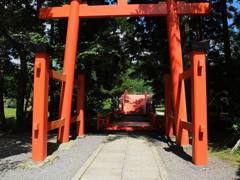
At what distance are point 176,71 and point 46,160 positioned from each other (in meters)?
5.24

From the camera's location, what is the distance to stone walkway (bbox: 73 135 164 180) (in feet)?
24.3

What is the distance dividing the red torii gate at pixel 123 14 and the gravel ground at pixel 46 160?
3.31 feet

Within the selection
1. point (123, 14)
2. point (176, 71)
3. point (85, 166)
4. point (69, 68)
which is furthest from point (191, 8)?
point (85, 166)

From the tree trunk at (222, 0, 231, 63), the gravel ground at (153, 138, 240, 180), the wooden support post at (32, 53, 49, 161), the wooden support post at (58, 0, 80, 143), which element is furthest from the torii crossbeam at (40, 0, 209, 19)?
the gravel ground at (153, 138, 240, 180)

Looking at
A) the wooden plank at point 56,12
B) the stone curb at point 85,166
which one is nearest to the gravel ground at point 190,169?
the stone curb at point 85,166

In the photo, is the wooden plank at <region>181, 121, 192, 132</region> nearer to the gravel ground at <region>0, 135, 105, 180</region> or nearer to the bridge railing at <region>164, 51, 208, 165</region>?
the bridge railing at <region>164, 51, 208, 165</region>

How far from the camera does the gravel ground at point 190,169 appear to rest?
7449 mm

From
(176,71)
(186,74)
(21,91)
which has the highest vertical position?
(176,71)

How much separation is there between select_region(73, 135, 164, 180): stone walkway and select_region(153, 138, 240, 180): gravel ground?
25 cm

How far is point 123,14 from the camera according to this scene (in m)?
12.9

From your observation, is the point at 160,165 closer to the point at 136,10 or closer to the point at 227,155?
the point at 227,155

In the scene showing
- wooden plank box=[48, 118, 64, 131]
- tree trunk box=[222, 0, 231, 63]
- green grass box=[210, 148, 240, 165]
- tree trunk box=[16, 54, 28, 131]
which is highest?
tree trunk box=[222, 0, 231, 63]

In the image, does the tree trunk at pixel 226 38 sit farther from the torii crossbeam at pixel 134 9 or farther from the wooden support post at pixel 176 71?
the wooden support post at pixel 176 71

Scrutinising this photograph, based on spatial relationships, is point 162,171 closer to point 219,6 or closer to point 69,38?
point 69,38
